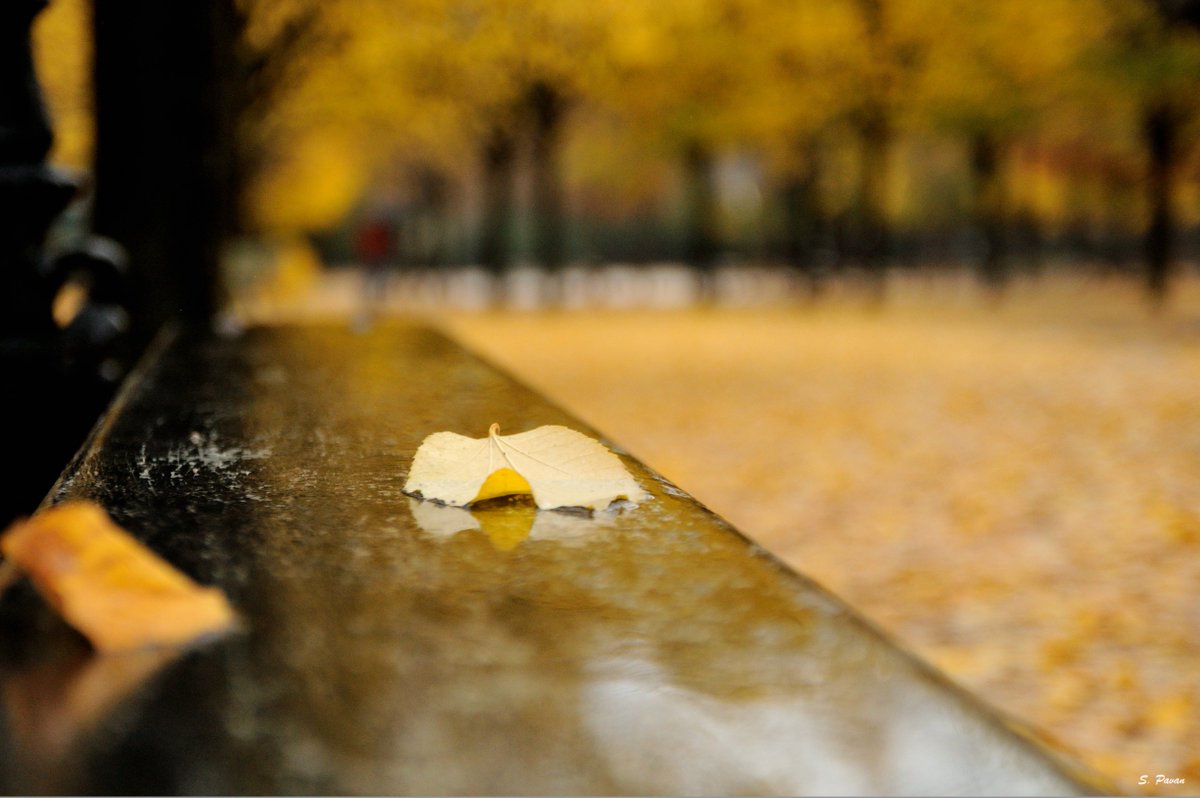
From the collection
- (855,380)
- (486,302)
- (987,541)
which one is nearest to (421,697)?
(987,541)

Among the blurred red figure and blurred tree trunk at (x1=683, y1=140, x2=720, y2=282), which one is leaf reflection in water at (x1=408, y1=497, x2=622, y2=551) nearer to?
the blurred red figure

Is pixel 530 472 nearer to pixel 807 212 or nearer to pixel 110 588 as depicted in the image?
pixel 110 588

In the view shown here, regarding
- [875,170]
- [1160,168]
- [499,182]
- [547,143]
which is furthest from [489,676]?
[499,182]

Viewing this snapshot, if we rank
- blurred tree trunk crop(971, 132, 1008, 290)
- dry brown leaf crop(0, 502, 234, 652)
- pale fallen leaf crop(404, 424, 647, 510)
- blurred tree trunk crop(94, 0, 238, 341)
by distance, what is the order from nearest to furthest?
1. dry brown leaf crop(0, 502, 234, 652)
2. pale fallen leaf crop(404, 424, 647, 510)
3. blurred tree trunk crop(94, 0, 238, 341)
4. blurred tree trunk crop(971, 132, 1008, 290)

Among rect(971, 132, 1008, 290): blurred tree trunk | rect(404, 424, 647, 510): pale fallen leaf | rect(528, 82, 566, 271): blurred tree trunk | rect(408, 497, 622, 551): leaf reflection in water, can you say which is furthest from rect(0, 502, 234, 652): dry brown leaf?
rect(971, 132, 1008, 290): blurred tree trunk

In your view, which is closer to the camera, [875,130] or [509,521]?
[509,521]

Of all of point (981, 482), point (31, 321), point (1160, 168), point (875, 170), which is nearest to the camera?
point (31, 321)
